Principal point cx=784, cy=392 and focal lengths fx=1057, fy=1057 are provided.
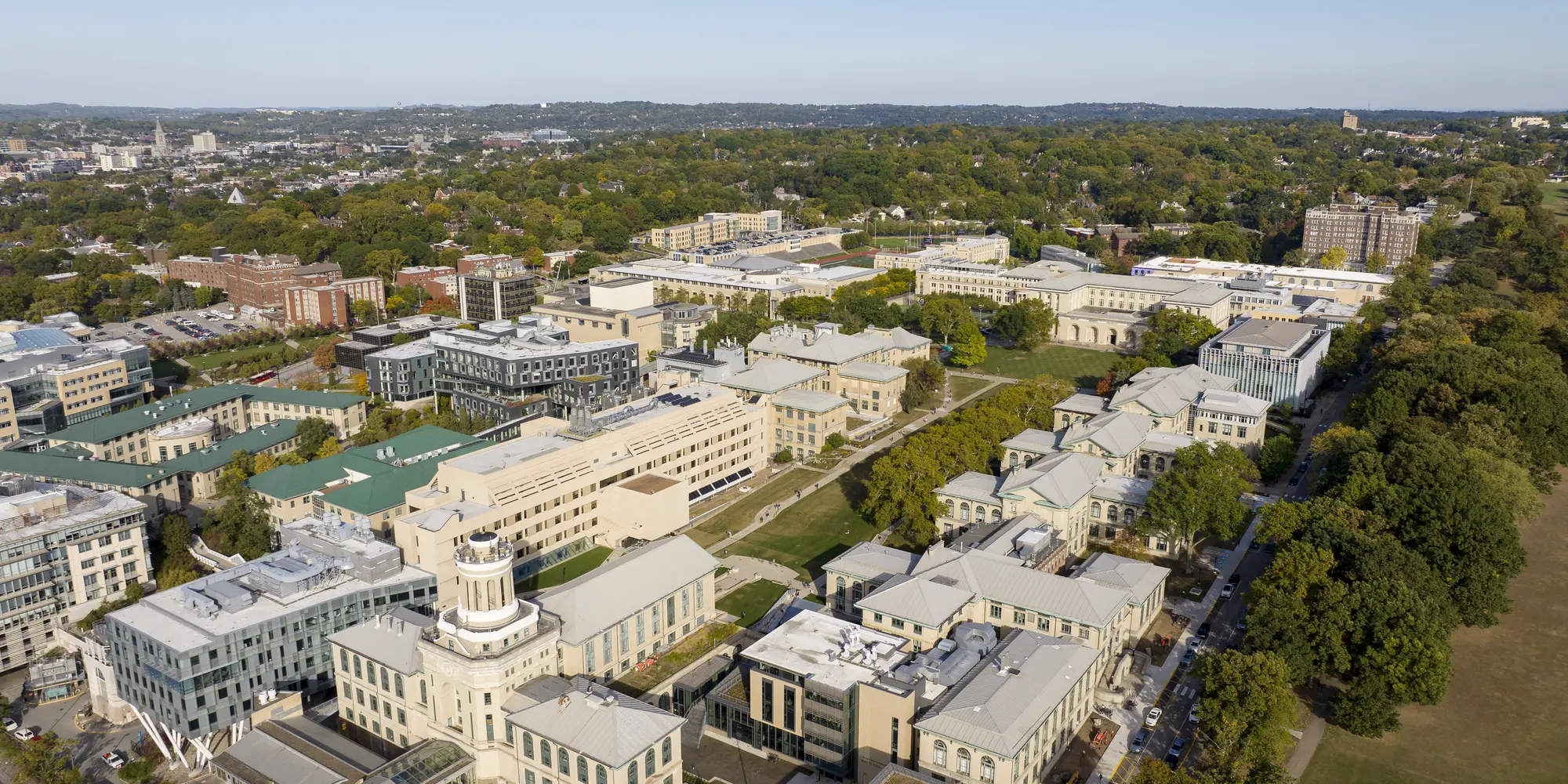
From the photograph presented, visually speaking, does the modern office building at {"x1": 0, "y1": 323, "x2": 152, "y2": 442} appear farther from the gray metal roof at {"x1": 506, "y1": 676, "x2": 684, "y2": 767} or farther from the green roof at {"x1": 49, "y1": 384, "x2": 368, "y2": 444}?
the gray metal roof at {"x1": 506, "y1": 676, "x2": 684, "y2": 767}

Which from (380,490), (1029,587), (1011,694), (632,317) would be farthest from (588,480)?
(632,317)

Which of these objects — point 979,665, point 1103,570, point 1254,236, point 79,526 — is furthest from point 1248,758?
point 1254,236

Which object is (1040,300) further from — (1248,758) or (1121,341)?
(1248,758)

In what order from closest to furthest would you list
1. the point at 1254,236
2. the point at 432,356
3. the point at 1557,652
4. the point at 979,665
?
the point at 979,665, the point at 1557,652, the point at 432,356, the point at 1254,236

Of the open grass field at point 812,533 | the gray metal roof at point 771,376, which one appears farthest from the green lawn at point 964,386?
the open grass field at point 812,533

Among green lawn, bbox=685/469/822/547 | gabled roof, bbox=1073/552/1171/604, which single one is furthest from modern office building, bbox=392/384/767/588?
gabled roof, bbox=1073/552/1171/604

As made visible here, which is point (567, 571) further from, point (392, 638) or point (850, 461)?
point (850, 461)

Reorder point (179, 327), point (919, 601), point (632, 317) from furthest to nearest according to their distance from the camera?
point (179, 327) < point (632, 317) < point (919, 601)
